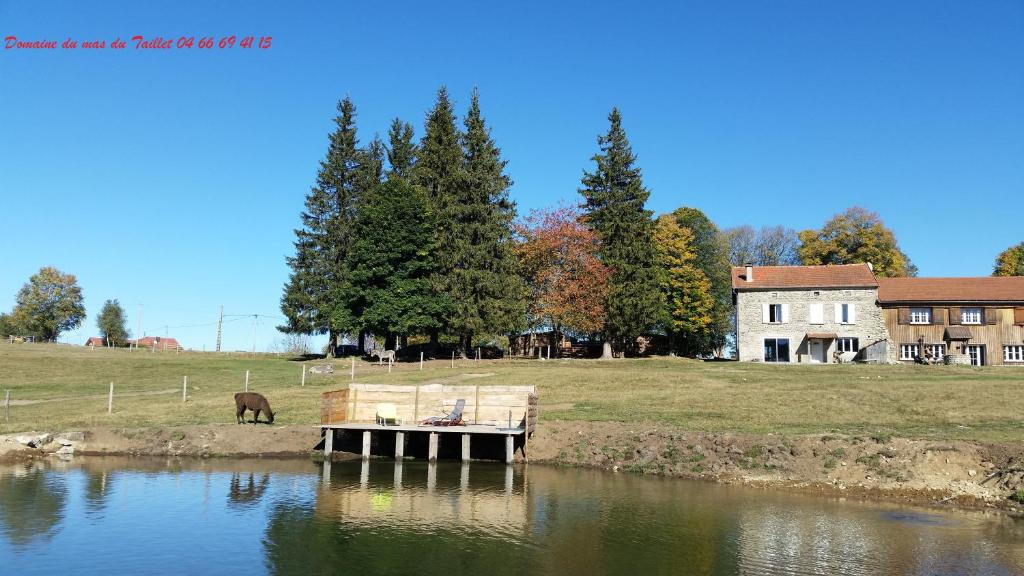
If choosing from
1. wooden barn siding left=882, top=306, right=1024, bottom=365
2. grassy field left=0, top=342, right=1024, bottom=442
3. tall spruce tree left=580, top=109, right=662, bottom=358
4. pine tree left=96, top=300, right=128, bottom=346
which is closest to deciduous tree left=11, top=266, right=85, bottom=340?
pine tree left=96, top=300, right=128, bottom=346

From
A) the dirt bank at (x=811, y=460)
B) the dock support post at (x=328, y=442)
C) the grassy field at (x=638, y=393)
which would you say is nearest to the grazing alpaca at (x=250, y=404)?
Result: the grassy field at (x=638, y=393)

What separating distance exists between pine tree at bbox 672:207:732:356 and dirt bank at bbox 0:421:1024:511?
49.1 metres

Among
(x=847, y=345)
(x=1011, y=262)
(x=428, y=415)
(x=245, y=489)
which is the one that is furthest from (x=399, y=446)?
(x=1011, y=262)

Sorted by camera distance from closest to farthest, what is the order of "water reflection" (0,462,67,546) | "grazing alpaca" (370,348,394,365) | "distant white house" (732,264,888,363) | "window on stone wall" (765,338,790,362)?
"water reflection" (0,462,67,546), "grazing alpaca" (370,348,394,365), "distant white house" (732,264,888,363), "window on stone wall" (765,338,790,362)

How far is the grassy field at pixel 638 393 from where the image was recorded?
92.9ft

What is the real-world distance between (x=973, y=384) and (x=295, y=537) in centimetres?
3392

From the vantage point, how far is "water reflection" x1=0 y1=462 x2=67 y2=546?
50.8 feet

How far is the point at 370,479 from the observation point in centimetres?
2269

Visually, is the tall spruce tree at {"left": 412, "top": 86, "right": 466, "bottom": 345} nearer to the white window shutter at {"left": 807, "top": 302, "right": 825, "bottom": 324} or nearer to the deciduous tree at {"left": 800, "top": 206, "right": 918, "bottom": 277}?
the white window shutter at {"left": 807, "top": 302, "right": 825, "bottom": 324}

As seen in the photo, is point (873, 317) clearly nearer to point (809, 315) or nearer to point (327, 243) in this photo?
point (809, 315)

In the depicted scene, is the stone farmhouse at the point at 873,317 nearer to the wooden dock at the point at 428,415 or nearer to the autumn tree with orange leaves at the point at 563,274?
the autumn tree with orange leaves at the point at 563,274

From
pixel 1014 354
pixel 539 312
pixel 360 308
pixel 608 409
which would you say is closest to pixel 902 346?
pixel 1014 354

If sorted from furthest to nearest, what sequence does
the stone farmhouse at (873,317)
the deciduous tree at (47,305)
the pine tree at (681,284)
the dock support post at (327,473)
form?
the deciduous tree at (47,305) → the pine tree at (681,284) → the stone farmhouse at (873,317) → the dock support post at (327,473)

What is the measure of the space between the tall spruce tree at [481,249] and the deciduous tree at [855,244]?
3450 centimetres
